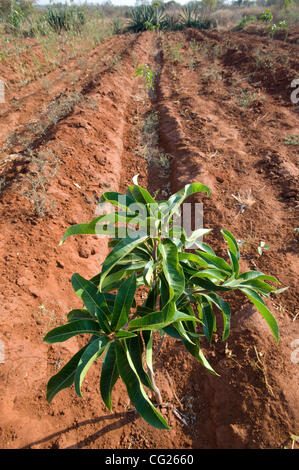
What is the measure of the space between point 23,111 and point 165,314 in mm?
5511

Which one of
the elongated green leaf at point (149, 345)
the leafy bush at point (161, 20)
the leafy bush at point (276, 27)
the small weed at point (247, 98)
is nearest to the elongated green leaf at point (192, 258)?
the elongated green leaf at point (149, 345)

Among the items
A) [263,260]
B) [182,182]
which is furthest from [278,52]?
[263,260]

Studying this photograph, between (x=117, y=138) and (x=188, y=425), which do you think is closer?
(x=188, y=425)

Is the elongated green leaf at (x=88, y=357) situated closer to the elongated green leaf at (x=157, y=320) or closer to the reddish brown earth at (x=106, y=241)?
the elongated green leaf at (x=157, y=320)

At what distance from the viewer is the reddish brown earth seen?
4.83ft

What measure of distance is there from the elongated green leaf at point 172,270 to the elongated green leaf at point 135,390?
274 mm

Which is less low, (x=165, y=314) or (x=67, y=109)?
(x=67, y=109)

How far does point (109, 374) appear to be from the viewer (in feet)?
3.18

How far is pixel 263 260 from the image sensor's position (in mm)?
2318

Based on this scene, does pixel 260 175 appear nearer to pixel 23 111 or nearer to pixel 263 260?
pixel 263 260

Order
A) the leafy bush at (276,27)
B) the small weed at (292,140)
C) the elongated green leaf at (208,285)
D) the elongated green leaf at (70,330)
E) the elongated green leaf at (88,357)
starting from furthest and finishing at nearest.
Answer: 1. the leafy bush at (276,27)
2. the small weed at (292,140)
3. the elongated green leaf at (208,285)
4. the elongated green leaf at (70,330)
5. the elongated green leaf at (88,357)

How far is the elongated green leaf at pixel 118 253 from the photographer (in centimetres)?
87

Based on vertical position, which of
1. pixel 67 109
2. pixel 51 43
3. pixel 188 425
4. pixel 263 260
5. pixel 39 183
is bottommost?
pixel 188 425

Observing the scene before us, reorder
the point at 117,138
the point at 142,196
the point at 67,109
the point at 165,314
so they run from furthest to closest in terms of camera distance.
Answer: the point at 67,109, the point at 117,138, the point at 142,196, the point at 165,314
